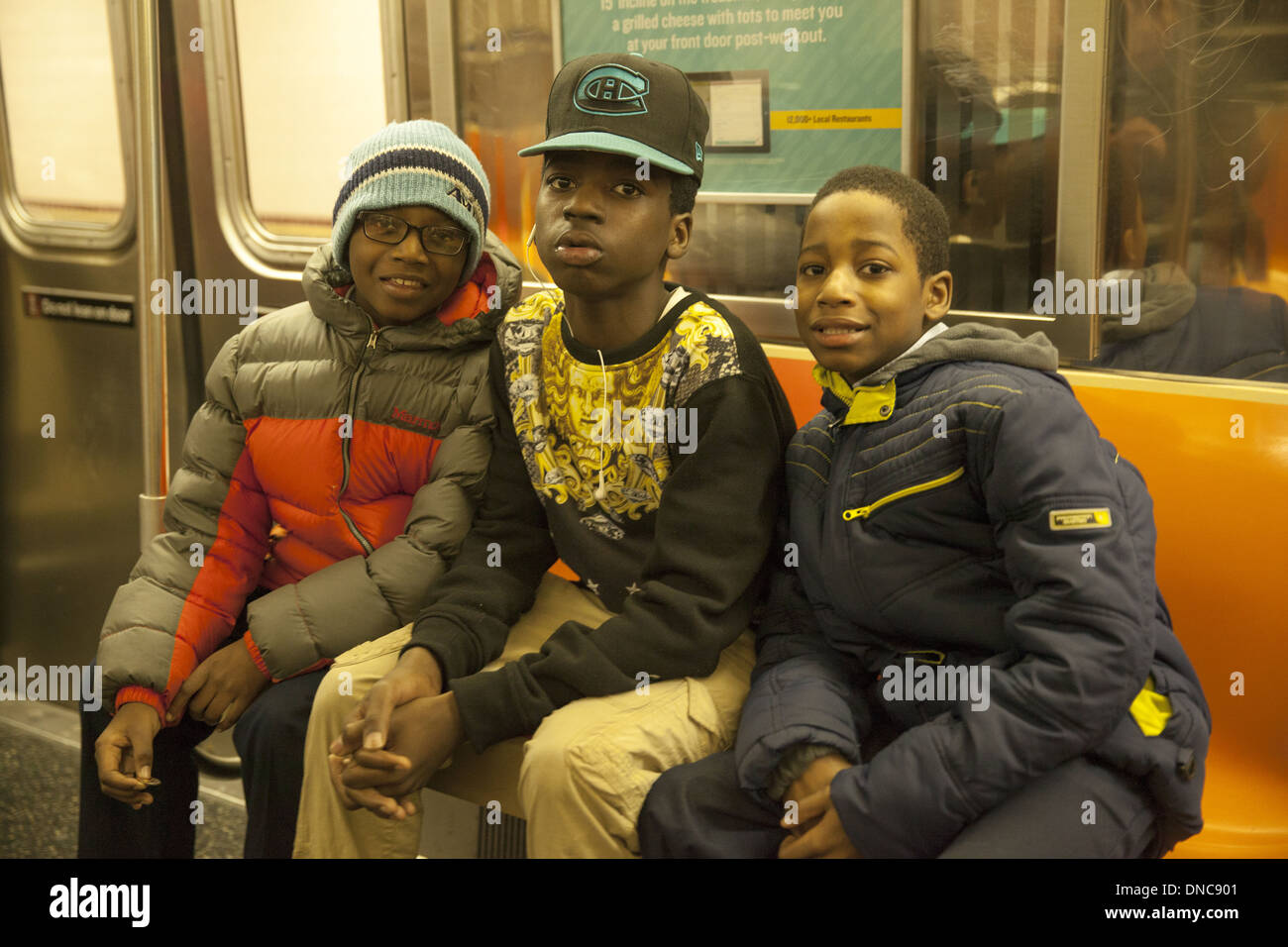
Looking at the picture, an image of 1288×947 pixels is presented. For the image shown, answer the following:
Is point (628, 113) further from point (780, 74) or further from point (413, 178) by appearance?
point (780, 74)

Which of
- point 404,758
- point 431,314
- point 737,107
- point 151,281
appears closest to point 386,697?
point 404,758

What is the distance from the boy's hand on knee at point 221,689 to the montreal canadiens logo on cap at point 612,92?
1105 mm

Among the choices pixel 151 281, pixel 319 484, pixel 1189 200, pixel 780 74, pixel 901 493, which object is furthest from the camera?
pixel 151 281

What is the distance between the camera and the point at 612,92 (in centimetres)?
177

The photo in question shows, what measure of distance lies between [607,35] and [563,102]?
68 cm

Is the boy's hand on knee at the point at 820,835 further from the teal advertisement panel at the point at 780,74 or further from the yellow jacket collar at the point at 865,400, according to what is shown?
the teal advertisement panel at the point at 780,74

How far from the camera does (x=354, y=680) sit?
1.85 meters

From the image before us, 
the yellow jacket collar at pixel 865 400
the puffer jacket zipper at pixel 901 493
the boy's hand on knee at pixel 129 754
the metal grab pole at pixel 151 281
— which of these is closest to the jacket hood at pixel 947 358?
the yellow jacket collar at pixel 865 400

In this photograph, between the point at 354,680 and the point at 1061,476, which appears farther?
the point at 354,680

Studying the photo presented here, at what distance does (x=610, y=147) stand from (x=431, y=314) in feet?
1.91

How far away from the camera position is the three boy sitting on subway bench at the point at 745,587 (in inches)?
56.4

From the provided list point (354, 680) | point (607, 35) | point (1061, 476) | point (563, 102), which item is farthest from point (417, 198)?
point (1061, 476)
